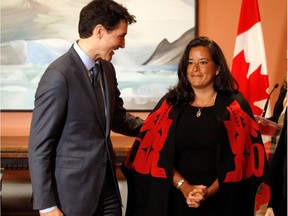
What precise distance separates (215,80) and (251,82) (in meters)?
1.36

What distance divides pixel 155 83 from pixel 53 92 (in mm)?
1980

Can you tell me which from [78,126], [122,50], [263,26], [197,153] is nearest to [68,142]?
[78,126]

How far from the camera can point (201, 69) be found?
1992 millimetres

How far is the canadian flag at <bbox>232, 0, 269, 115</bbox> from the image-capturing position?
10.8ft

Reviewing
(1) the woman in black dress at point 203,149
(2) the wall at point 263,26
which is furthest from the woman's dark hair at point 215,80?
(2) the wall at point 263,26

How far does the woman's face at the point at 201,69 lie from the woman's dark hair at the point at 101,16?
0.44m

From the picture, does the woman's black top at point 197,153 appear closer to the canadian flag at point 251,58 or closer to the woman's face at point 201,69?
the woman's face at point 201,69

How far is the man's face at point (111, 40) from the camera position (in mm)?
1689

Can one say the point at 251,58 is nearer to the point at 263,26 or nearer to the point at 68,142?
the point at 263,26

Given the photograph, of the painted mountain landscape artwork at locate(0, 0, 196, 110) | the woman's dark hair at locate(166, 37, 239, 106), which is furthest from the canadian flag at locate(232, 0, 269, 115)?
the woman's dark hair at locate(166, 37, 239, 106)

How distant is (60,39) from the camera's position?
348cm

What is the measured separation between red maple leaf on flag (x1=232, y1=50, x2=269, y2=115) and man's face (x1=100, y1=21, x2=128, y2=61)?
5.84ft

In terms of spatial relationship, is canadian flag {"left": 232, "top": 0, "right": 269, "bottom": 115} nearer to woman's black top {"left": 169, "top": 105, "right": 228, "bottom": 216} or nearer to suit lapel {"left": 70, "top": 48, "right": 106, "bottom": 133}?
woman's black top {"left": 169, "top": 105, "right": 228, "bottom": 216}

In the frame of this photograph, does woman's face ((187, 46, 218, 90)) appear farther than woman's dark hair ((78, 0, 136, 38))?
Yes
